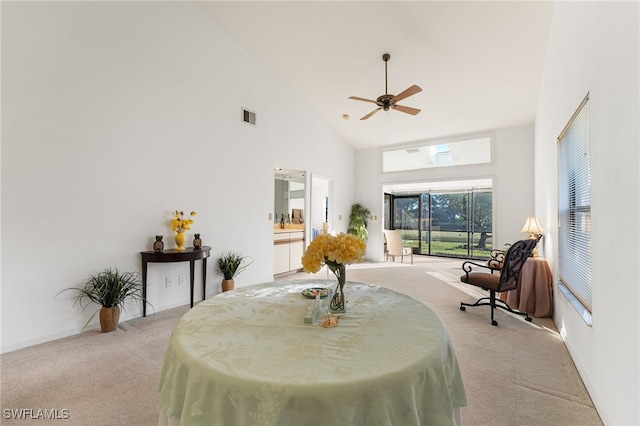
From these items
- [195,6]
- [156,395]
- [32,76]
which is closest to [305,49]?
[195,6]

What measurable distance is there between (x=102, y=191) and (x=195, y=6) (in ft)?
9.10

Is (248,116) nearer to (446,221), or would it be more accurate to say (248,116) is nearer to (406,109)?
(406,109)

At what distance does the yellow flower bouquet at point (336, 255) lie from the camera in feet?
4.66

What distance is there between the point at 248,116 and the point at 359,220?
3849 mm

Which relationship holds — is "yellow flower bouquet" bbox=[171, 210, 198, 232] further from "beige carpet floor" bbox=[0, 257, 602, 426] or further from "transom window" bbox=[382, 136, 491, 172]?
"transom window" bbox=[382, 136, 491, 172]

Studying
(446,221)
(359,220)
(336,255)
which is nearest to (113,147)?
(336,255)

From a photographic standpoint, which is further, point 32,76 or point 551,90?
point 551,90

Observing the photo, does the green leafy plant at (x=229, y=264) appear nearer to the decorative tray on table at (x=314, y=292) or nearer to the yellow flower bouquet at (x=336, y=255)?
the decorative tray on table at (x=314, y=292)

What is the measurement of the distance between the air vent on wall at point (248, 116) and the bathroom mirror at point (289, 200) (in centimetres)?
207

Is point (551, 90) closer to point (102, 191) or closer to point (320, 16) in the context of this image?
point (320, 16)

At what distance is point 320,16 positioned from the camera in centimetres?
374

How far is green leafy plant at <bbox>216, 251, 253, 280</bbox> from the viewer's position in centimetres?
429

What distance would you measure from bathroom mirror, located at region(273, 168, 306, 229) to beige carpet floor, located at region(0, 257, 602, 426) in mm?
3851

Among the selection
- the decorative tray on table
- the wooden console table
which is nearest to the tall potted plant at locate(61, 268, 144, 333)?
the wooden console table
